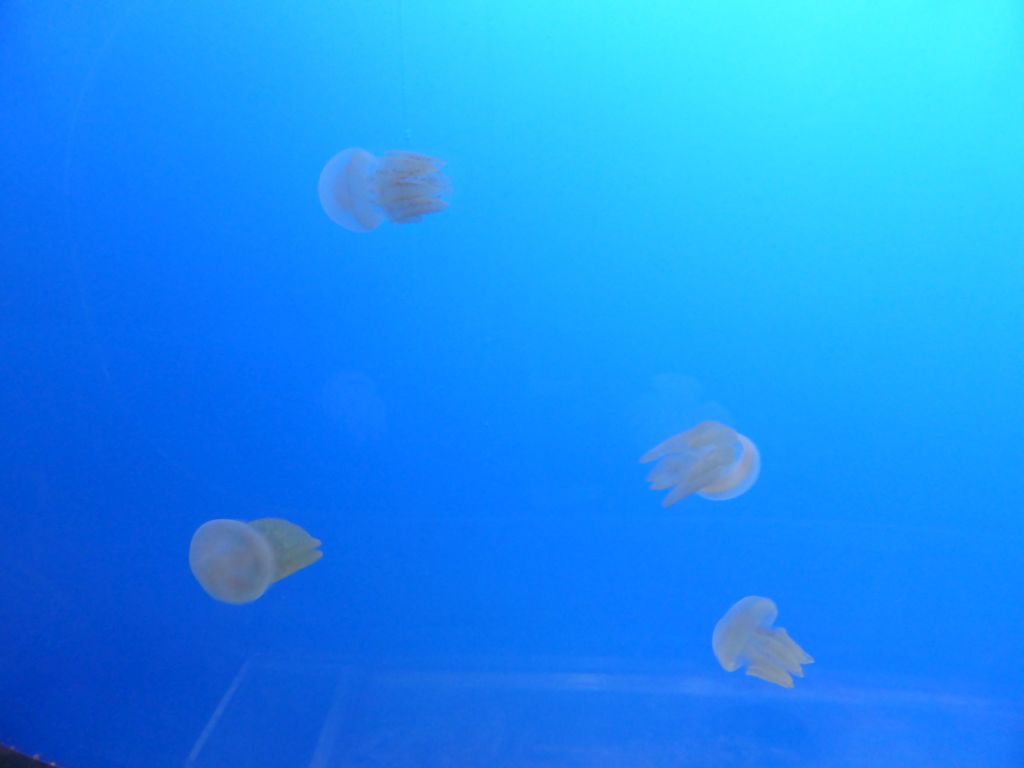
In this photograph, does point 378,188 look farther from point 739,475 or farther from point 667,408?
point 739,475

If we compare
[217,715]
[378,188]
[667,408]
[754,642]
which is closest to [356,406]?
[378,188]

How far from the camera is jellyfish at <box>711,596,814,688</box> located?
164cm

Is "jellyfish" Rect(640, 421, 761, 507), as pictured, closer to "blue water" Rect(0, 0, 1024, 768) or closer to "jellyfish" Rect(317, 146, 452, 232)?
"blue water" Rect(0, 0, 1024, 768)

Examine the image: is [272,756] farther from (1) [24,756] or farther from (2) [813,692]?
(2) [813,692]

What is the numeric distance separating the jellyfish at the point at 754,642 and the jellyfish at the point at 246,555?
3.03 ft

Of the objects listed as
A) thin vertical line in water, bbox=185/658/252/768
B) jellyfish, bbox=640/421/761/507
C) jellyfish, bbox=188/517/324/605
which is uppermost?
jellyfish, bbox=640/421/761/507

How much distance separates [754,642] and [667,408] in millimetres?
572

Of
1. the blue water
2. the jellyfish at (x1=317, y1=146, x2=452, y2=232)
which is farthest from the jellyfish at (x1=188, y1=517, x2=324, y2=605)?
the jellyfish at (x1=317, y1=146, x2=452, y2=232)

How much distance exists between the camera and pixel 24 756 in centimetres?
176

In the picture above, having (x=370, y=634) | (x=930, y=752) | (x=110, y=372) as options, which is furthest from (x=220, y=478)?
(x=930, y=752)

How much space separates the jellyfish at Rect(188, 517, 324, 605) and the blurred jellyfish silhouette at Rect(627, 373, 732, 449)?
0.76 m

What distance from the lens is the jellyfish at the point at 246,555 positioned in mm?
Result: 1641

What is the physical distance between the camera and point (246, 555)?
165cm

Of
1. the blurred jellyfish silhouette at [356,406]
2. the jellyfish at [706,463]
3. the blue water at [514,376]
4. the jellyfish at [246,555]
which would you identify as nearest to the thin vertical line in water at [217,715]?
the blue water at [514,376]
